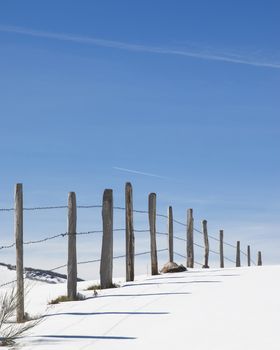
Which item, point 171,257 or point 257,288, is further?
point 171,257

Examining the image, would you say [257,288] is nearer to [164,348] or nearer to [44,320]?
[44,320]

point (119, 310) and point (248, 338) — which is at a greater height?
point (119, 310)

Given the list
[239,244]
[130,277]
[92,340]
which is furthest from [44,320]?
[239,244]

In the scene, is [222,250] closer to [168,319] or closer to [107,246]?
[107,246]

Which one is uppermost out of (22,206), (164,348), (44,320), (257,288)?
(22,206)

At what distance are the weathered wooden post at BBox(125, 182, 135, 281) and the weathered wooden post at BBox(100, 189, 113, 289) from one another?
1.66m

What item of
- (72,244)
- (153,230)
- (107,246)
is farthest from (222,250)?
(72,244)

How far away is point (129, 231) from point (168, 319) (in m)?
7.39

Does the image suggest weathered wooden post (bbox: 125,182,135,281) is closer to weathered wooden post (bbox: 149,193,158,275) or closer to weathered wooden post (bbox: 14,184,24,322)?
weathered wooden post (bbox: 149,193,158,275)

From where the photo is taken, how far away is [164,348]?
7.95 metres

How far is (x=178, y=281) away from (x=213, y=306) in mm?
4747

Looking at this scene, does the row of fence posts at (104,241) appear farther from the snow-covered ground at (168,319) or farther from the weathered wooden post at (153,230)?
the snow-covered ground at (168,319)

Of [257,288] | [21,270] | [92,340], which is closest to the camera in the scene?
[92,340]

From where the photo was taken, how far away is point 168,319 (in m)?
9.84
